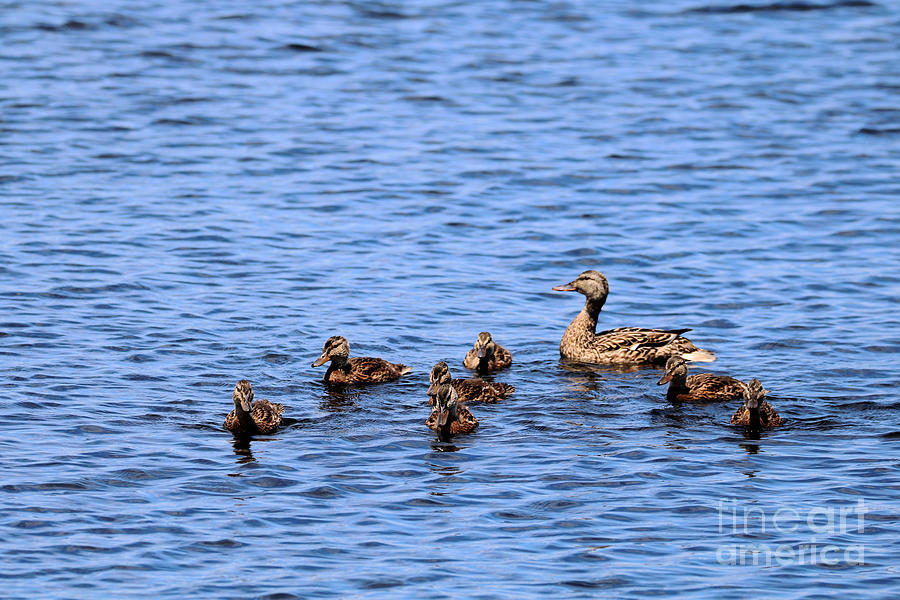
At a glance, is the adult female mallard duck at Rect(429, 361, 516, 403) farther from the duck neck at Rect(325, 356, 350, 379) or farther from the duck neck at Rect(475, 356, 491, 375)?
the duck neck at Rect(325, 356, 350, 379)

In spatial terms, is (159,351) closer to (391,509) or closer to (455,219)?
(391,509)

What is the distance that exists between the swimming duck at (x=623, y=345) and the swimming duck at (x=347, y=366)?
2.37m

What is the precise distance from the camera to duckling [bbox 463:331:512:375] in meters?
14.1

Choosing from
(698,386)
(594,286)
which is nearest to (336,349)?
(698,386)

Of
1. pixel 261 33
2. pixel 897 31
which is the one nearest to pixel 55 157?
pixel 261 33

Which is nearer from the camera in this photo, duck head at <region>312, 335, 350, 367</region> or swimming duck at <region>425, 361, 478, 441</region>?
swimming duck at <region>425, 361, 478, 441</region>

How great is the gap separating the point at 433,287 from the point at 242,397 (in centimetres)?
583

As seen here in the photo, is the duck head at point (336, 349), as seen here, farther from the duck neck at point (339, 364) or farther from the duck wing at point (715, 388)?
the duck wing at point (715, 388)

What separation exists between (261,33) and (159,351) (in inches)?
757

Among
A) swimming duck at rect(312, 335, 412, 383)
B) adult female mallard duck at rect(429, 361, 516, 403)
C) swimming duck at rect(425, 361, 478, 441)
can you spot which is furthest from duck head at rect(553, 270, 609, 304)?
swimming duck at rect(425, 361, 478, 441)

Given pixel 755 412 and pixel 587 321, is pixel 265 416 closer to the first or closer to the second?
pixel 755 412

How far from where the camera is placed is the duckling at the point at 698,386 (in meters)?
13.4

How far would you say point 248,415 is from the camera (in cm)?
1212
